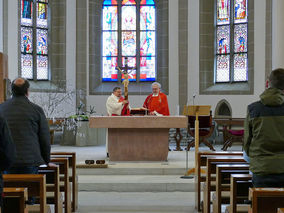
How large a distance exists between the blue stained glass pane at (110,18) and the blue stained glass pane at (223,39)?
3.28 meters

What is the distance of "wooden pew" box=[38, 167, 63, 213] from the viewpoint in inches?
227

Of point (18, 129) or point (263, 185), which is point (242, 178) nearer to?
point (263, 185)

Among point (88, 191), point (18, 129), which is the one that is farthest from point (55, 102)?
point (18, 129)

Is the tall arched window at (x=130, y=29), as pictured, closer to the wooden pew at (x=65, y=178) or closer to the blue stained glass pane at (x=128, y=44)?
the blue stained glass pane at (x=128, y=44)

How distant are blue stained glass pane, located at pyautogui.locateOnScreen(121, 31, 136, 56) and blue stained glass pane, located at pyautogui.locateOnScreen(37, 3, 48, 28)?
248cm

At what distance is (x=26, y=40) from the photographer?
627 inches

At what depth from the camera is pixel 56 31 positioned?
Result: 16.4m

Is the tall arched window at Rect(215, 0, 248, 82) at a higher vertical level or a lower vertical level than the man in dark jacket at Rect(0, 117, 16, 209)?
higher

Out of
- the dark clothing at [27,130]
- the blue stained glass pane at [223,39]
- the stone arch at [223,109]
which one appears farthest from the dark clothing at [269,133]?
the blue stained glass pane at [223,39]

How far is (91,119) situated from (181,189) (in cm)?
242

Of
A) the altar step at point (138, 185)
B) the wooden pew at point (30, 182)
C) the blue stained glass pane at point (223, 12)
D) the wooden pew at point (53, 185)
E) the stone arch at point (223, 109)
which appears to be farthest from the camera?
the blue stained glass pane at point (223, 12)

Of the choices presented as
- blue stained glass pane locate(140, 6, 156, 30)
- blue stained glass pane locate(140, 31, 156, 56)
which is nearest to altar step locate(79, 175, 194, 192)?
blue stained glass pane locate(140, 31, 156, 56)

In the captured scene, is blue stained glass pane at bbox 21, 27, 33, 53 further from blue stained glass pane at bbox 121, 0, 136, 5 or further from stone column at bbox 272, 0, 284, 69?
stone column at bbox 272, 0, 284, 69

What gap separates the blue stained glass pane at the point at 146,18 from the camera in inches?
675
